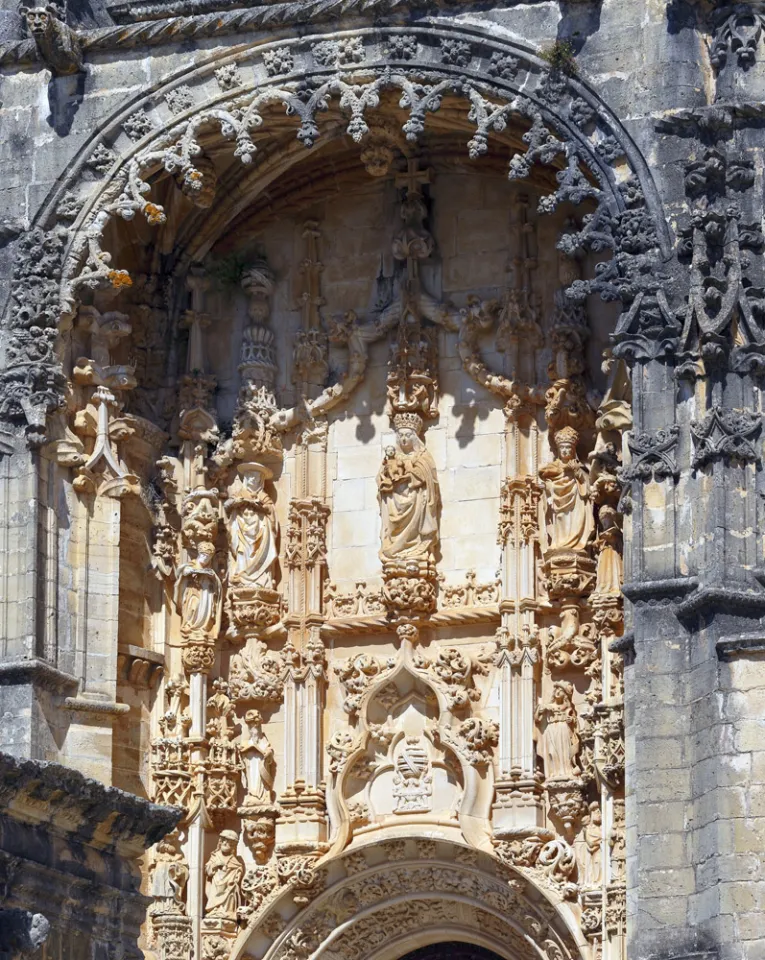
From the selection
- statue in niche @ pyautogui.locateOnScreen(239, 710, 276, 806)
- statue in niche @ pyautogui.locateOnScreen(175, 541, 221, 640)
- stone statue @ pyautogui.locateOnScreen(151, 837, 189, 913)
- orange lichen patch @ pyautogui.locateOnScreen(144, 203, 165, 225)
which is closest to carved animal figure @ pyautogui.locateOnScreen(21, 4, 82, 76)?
orange lichen patch @ pyautogui.locateOnScreen(144, 203, 165, 225)

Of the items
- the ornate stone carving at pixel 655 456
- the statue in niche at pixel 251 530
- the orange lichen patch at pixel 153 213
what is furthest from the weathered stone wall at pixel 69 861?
the orange lichen patch at pixel 153 213

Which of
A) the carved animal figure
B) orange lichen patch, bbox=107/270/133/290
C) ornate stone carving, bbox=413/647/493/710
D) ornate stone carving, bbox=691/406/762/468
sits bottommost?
ornate stone carving, bbox=413/647/493/710

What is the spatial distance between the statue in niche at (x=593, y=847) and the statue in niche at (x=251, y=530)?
2.75m

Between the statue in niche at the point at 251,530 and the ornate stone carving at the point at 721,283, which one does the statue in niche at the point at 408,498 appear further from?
the ornate stone carving at the point at 721,283

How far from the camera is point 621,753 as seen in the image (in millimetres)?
18734

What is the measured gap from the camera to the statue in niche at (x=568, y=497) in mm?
19766

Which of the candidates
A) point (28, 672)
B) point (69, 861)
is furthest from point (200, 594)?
point (69, 861)

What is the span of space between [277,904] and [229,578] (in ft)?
7.29

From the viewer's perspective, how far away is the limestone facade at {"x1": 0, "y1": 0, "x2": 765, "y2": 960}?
1856 cm

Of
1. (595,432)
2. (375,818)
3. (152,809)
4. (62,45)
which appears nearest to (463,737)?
(375,818)

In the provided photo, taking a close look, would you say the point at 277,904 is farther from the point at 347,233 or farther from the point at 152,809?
the point at 347,233

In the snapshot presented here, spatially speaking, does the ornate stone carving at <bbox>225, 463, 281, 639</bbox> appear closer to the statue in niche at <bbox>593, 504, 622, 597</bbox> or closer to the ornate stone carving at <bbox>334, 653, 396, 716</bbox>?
the ornate stone carving at <bbox>334, 653, 396, 716</bbox>

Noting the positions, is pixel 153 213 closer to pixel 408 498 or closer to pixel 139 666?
pixel 408 498

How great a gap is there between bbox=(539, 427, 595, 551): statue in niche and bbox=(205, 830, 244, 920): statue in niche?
2.89m
